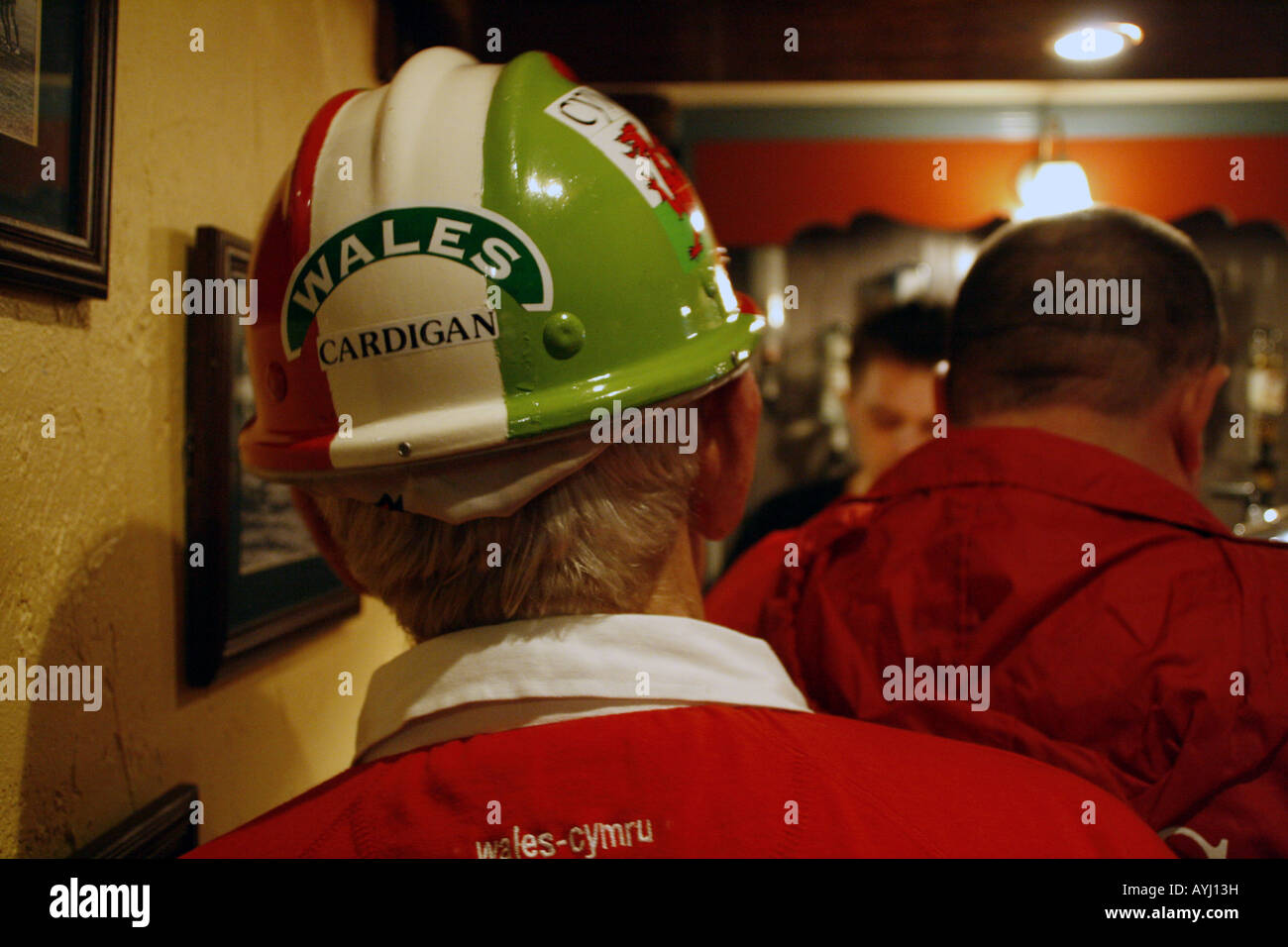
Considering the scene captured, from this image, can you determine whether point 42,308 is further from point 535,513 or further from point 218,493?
point 535,513

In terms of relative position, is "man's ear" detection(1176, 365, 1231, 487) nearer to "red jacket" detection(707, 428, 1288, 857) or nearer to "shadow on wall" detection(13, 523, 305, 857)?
"red jacket" detection(707, 428, 1288, 857)

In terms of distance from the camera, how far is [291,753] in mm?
1196

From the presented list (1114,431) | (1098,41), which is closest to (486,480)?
(1114,431)

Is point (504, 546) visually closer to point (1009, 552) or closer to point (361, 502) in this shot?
point (361, 502)

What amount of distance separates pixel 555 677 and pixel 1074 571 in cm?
57

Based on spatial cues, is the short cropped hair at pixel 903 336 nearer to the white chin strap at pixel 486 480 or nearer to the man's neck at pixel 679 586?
the man's neck at pixel 679 586

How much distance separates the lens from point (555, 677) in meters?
0.59

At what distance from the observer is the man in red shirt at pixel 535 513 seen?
1.77 ft

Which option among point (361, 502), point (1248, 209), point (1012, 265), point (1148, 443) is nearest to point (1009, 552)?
point (1148, 443)

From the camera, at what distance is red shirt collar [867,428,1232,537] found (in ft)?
3.06

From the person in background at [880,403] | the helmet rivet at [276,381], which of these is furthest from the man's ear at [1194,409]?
the person in background at [880,403]

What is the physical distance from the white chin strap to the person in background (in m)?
2.43

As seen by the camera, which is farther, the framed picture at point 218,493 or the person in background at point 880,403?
the person in background at point 880,403

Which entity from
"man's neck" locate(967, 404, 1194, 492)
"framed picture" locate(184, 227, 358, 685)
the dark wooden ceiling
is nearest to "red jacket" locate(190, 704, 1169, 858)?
"framed picture" locate(184, 227, 358, 685)
